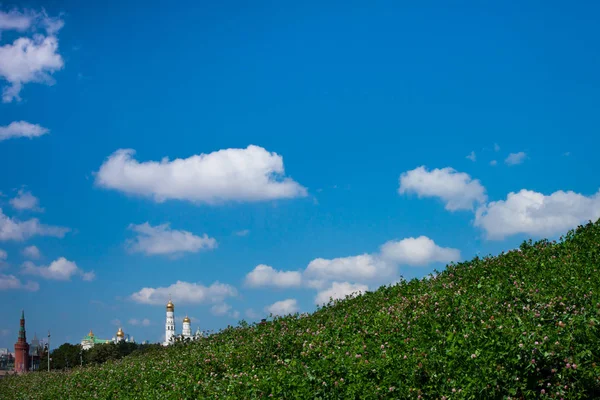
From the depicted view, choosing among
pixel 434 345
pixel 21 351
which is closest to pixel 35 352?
pixel 21 351

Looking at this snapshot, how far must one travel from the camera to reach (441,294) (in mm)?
11633

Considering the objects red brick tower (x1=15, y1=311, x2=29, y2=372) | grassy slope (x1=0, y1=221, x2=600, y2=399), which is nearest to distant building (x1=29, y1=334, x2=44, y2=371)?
red brick tower (x1=15, y1=311, x2=29, y2=372)

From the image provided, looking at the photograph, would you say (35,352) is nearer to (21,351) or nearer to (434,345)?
(21,351)

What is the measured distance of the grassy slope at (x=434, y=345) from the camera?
703 centimetres

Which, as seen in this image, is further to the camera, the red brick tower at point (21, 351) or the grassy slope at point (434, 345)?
the red brick tower at point (21, 351)

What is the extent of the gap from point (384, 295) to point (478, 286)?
3.36 meters

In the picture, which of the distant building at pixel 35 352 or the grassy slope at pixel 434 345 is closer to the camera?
the grassy slope at pixel 434 345

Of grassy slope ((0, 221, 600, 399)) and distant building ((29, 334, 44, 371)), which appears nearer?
grassy slope ((0, 221, 600, 399))

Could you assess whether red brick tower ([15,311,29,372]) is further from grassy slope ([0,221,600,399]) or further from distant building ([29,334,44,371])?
grassy slope ([0,221,600,399])

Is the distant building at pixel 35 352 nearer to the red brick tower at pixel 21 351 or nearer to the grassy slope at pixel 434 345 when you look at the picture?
the red brick tower at pixel 21 351

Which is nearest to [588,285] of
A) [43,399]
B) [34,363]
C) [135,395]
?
[135,395]

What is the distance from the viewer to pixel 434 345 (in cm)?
805

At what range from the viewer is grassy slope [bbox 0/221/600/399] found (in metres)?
7.03

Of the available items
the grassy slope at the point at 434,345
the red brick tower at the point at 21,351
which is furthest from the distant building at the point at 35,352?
the grassy slope at the point at 434,345
